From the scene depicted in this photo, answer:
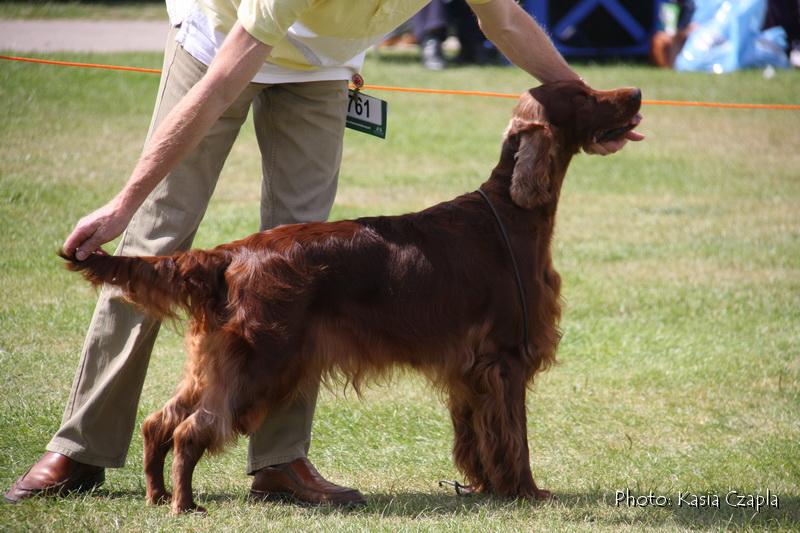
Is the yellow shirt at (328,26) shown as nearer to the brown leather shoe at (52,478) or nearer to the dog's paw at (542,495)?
the brown leather shoe at (52,478)

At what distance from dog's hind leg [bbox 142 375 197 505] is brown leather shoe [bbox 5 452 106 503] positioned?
25 centimetres

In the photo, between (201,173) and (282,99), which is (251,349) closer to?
(201,173)

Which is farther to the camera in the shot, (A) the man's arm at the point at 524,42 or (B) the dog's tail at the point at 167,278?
(A) the man's arm at the point at 524,42

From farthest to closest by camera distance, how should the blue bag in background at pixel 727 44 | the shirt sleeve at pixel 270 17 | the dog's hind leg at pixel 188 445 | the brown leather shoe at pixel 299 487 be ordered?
1. the blue bag in background at pixel 727 44
2. the brown leather shoe at pixel 299 487
3. the dog's hind leg at pixel 188 445
4. the shirt sleeve at pixel 270 17

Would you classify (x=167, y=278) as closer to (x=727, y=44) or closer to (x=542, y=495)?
(x=542, y=495)

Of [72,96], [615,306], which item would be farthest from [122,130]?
[615,306]

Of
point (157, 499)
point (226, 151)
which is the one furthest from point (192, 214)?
point (157, 499)

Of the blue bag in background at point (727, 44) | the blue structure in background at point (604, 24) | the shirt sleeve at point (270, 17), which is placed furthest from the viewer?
the blue structure in background at point (604, 24)

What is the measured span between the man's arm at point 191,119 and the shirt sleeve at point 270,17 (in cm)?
3

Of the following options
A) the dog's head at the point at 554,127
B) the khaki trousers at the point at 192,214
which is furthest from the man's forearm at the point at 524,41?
the khaki trousers at the point at 192,214

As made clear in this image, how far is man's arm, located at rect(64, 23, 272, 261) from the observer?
2926 mm

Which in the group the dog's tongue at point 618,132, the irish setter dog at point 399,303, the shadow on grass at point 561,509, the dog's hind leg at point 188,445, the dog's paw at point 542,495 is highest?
the dog's tongue at point 618,132

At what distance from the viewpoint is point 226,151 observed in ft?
11.3

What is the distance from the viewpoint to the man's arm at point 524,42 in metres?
3.50
